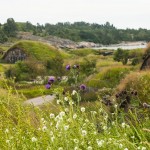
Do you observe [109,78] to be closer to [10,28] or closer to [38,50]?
[38,50]

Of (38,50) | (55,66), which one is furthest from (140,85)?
(38,50)

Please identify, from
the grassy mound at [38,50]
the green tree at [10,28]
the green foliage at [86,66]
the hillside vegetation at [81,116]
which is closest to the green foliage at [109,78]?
the hillside vegetation at [81,116]

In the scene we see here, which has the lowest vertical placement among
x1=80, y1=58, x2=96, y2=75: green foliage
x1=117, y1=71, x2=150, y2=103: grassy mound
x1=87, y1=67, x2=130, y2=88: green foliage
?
x1=80, y1=58, x2=96, y2=75: green foliage

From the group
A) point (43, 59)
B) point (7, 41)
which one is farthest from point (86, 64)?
point (7, 41)

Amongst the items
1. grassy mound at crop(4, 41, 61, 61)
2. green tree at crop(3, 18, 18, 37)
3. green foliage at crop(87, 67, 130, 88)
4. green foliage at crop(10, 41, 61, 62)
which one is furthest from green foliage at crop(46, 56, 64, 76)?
green tree at crop(3, 18, 18, 37)

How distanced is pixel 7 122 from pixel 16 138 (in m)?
Answer: 0.35

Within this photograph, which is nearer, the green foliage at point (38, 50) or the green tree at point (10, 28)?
the green foliage at point (38, 50)

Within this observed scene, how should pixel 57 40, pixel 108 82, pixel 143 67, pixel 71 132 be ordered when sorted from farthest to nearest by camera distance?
pixel 57 40 < pixel 108 82 < pixel 143 67 < pixel 71 132

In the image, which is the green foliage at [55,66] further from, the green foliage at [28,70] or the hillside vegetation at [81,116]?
the hillside vegetation at [81,116]

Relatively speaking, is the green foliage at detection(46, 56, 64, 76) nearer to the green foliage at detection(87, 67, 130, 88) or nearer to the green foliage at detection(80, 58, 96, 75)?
the green foliage at detection(80, 58, 96, 75)

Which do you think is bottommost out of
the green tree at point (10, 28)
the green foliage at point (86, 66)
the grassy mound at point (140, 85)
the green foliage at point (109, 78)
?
the green tree at point (10, 28)

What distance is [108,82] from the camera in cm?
3384

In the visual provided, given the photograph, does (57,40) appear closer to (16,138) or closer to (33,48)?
(33,48)

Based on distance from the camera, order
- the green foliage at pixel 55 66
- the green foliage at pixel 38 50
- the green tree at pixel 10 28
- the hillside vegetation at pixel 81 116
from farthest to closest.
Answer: the green tree at pixel 10 28 < the green foliage at pixel 38 50 < the green foliage at pixel 55 66 < the hillside vegetation at pixel 81 116
